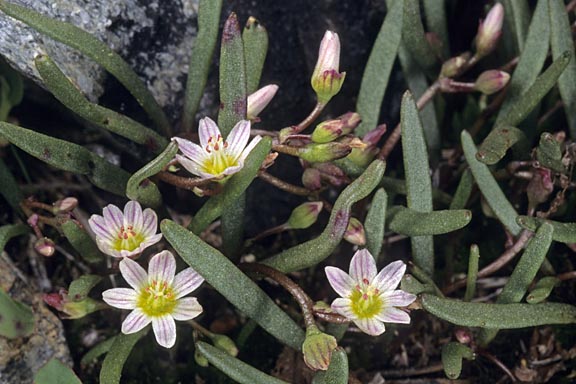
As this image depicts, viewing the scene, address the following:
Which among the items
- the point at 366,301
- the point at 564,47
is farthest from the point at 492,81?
the point at 366,301

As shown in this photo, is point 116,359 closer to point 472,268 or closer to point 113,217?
point 113,217

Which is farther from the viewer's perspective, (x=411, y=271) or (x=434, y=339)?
(x=434, y=339)

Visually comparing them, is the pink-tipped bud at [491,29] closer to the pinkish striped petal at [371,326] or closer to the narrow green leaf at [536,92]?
the narrow green leaf at [536,92]

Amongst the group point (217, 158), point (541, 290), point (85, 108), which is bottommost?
point (541, 290)

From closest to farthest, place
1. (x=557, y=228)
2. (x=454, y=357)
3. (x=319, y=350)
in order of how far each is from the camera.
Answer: (x=319, y=350), (x=454, y=357), (x=557, y=228)

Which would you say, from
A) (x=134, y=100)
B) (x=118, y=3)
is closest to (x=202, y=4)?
(x=118, y=3)

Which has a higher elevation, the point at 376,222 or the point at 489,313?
the point at 376,222

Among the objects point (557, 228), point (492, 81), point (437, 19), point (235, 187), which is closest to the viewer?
point (235, 187)

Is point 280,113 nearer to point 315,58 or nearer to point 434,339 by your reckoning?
point 315,58
